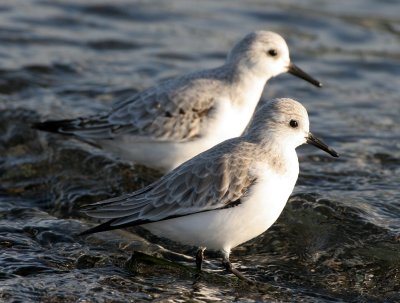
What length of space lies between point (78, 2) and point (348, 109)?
6.95 m

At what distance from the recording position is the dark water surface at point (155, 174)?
7.78 m

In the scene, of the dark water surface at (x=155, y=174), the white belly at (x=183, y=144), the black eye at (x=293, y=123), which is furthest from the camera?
the white belly at (x=183, y=144)

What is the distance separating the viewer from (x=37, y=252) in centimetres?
815

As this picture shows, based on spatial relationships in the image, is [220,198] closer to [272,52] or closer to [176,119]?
[176,119]

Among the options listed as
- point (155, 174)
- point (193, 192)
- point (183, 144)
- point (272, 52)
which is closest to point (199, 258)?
point (193, 192)

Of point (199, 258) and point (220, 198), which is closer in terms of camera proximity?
point (220, 198)

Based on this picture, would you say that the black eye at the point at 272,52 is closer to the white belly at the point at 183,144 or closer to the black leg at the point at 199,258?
the white belly at the point at 183,144

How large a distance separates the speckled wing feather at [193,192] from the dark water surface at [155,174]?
1.84 ft

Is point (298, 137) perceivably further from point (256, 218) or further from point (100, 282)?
point (100, 282)

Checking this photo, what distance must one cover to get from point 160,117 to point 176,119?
198 millimetres

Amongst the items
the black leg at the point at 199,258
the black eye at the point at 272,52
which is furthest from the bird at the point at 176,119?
the black leg at the point at 199,258

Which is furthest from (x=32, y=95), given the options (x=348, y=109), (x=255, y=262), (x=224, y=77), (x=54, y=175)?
(x=255, y=262)

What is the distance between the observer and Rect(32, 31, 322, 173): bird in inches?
378

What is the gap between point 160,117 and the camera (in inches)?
383
